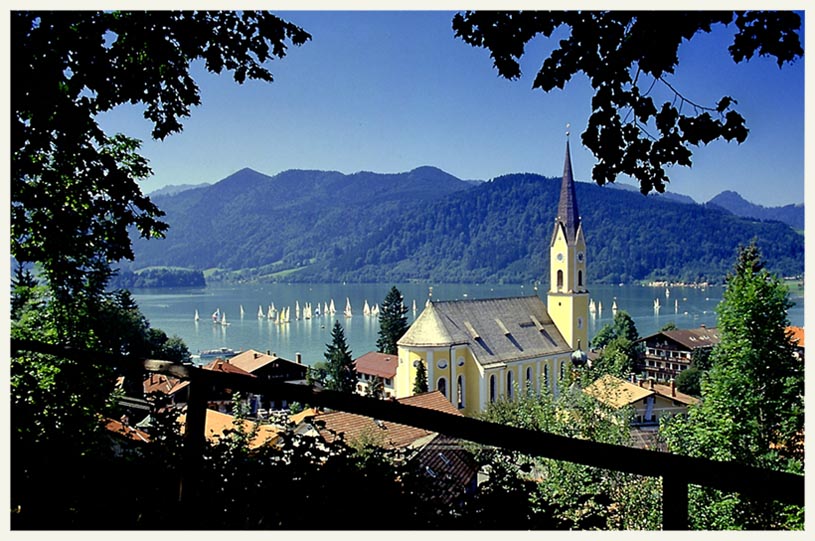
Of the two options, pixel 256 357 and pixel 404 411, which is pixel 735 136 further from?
pixel 256 357

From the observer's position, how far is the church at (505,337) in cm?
3312

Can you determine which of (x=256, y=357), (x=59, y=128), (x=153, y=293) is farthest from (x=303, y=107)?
(x=153, y=293)

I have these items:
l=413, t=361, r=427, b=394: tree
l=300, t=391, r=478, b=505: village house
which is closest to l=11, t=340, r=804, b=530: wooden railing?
l=300, t=391, r=478, b=505: village house

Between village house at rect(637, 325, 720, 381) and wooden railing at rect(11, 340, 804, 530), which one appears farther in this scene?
village house at rect(637, 325, 720, 381)

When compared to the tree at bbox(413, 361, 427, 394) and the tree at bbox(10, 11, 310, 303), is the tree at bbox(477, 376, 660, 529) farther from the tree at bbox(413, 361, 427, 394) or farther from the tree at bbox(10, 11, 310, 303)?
the tree at bbox(413, 361, 427, 394)

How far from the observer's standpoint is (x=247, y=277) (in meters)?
108

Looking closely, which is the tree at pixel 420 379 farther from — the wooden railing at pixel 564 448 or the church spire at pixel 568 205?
the wooden railing at pixel 564 448

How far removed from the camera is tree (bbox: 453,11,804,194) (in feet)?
10.6

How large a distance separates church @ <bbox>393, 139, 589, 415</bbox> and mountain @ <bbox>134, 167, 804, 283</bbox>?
41380mm

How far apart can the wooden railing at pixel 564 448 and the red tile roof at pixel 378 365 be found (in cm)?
3791

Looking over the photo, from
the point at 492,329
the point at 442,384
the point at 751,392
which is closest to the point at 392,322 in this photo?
the point at 492,329

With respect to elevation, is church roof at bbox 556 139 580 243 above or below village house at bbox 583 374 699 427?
above

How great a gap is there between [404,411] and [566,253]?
39.0 metres

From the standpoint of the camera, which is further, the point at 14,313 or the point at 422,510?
the point at 14,313
